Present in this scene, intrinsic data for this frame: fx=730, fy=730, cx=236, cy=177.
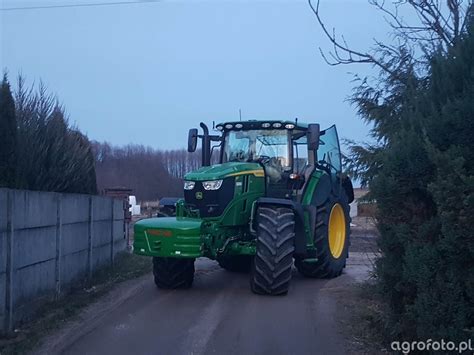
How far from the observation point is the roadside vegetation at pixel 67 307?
357 inches

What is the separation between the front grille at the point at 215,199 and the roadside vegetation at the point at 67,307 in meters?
2.34

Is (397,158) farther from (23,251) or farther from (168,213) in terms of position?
(168,213)

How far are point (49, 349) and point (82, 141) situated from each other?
10511 mm

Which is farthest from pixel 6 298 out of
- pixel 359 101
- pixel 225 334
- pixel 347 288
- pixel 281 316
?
pixel 359 101

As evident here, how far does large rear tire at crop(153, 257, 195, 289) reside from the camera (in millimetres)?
13172

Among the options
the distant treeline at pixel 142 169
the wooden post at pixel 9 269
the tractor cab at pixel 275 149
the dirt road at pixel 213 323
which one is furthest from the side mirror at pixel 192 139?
the distant treeline at pixel 142 169

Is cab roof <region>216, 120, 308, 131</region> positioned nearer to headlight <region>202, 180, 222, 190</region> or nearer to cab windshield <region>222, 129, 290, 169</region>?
cab windshield <region>222, 129, 290, 169</region>

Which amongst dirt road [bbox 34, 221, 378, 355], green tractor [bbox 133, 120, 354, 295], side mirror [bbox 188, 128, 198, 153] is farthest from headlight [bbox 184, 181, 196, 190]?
dirt road [bbox 34, 221, 378, 355]

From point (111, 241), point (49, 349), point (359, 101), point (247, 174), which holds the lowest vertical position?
point (49, 349)

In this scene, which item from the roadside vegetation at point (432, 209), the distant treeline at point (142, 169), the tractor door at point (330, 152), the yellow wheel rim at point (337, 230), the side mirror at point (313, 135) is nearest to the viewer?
the roadside vegetation at point (432, 209)

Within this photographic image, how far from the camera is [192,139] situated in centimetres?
1434

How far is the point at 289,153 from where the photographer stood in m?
14.2

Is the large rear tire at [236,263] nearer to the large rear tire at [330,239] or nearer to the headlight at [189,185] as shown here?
the large rear tire at [330,239]

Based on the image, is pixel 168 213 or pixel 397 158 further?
pixel 168 213
